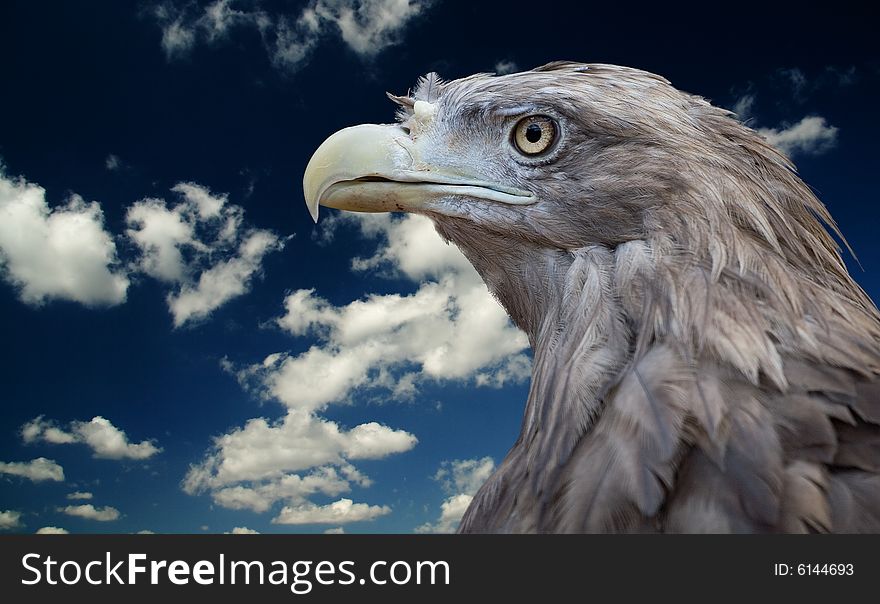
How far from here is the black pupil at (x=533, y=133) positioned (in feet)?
11.1

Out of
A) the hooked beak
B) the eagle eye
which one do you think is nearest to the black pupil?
the eagle eye

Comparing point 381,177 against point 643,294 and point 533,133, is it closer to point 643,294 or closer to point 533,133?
point 533,133

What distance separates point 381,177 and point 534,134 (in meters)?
0.79

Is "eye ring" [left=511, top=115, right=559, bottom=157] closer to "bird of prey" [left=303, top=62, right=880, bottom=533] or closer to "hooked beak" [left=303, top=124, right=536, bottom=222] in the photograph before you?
"bird of prey" [left=303, top=62, right=880, bottom=533]

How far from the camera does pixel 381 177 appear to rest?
3.59 meters

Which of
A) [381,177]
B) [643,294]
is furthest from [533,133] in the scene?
[643,294]

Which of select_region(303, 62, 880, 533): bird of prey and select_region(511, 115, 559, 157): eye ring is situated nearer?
select_region(303, 62, 880, 533): bird of prey

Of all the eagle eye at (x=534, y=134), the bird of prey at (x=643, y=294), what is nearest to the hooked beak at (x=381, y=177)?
the bird of prey at (x=643, y=294)

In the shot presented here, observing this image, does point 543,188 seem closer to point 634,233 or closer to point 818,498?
point 634,233

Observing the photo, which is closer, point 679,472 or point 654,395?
point 679,472

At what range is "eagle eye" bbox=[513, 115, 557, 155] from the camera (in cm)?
335

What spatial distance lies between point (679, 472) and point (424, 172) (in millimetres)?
1958

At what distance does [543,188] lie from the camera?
336 centimetres

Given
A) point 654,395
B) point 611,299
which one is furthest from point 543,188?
point 654,395
